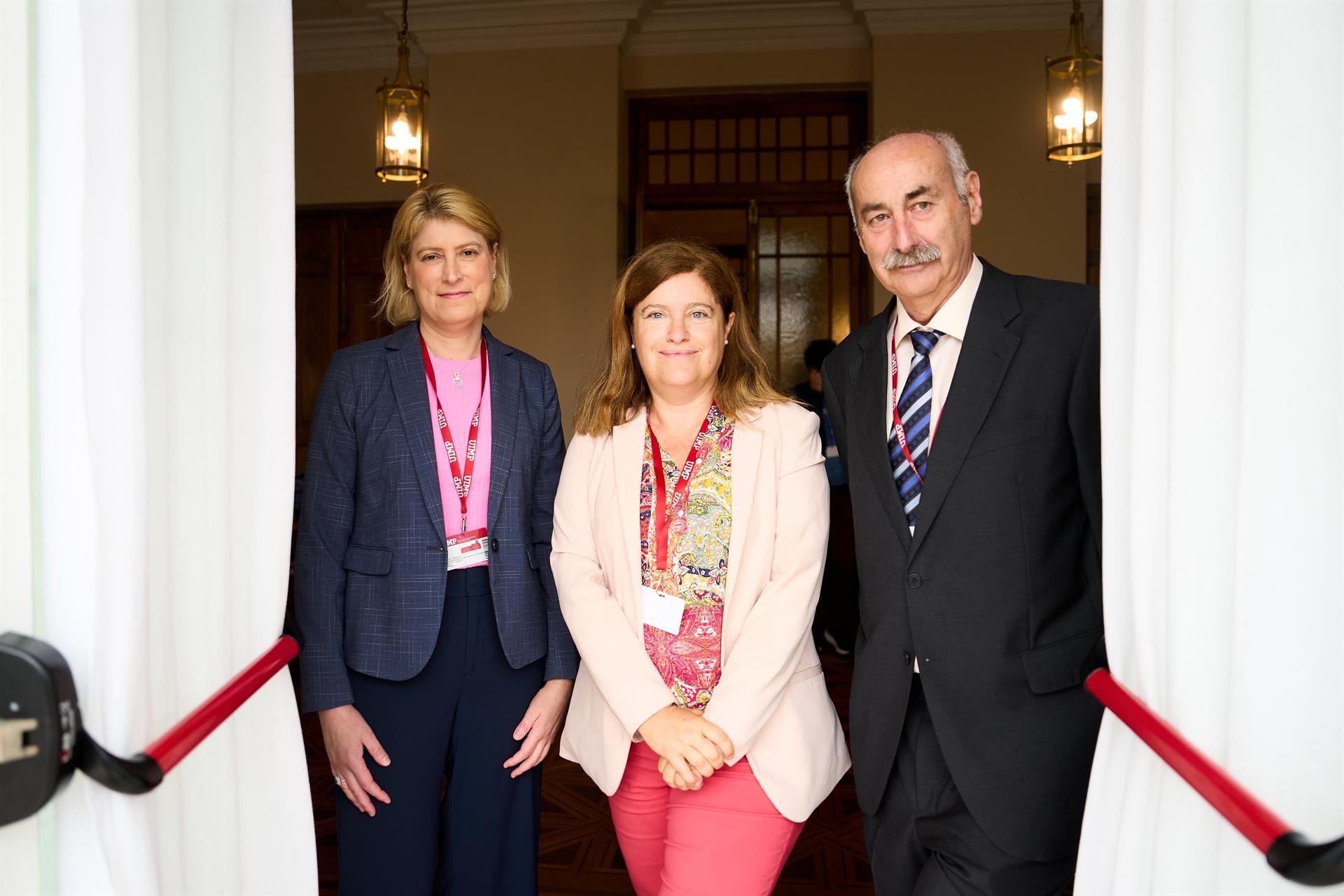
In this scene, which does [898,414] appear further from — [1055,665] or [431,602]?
[431,602]

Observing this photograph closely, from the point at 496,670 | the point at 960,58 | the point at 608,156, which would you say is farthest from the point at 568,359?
the point at 496,670

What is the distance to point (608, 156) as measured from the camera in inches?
289

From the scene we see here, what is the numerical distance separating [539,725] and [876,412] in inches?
39.2

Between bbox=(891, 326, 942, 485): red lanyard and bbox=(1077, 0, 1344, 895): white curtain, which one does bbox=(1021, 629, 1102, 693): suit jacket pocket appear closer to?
bbox=(891, 326, 942, 485): red lanyard

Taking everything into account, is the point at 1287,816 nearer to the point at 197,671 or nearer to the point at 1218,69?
the point at 1218,69

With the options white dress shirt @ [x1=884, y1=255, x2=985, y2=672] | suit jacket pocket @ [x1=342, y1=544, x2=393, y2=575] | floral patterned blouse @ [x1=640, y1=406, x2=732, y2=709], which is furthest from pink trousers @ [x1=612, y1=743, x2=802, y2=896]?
suit jacket pocket @ [x1=342, y1=544, x2=393, y2=575]

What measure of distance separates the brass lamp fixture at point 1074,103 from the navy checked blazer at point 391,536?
127 inches

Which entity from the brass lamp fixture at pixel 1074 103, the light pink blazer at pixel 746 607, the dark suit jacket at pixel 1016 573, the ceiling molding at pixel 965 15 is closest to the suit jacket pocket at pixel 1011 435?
the dark suit jacket at pixel 1016 573

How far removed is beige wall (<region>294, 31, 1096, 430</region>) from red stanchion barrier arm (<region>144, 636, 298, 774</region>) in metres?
5.88

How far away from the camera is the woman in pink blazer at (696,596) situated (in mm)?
1986

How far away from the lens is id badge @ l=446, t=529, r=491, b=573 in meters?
2.24

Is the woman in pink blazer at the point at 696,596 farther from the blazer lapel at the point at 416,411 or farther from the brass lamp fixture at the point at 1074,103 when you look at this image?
the brass lamp fixture at the point at 1074,103

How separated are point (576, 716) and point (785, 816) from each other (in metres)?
0.49

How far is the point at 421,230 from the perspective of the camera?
2.32m
